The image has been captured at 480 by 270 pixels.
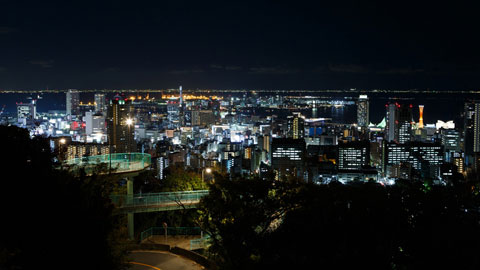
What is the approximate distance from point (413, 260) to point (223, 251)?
229 cm

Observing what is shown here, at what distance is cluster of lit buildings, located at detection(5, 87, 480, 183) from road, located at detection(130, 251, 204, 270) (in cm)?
154

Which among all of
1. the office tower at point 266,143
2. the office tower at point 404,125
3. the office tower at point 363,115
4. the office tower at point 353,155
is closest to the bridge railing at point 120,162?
the office tower at point 353,155

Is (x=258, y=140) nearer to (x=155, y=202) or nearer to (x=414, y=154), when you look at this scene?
(x=414, y=154)

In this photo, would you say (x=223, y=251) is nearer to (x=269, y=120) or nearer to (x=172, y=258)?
(x=172, y=258)

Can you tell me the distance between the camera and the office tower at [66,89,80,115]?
5218cm

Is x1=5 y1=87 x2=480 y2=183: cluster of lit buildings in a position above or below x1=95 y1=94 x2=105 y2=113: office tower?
below

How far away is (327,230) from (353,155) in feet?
88.7

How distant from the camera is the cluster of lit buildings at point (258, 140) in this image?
27078 millimetres

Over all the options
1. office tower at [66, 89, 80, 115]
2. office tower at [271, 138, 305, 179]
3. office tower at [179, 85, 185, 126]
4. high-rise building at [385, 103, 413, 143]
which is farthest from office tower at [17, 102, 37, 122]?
high-rise building at [385, 103, 413, 143]

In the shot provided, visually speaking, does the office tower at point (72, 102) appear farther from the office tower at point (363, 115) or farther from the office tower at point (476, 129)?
the office tower at point (476, 129)

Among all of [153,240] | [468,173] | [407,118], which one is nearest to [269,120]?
[407,118]

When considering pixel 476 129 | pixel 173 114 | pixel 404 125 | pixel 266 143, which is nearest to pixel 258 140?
pixel 266 143

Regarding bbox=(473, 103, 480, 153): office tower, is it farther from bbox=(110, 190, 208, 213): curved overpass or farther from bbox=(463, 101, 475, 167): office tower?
bbox=(110, 190, 208, 213): curved overpass

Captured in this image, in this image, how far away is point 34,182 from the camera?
4.14 metres
